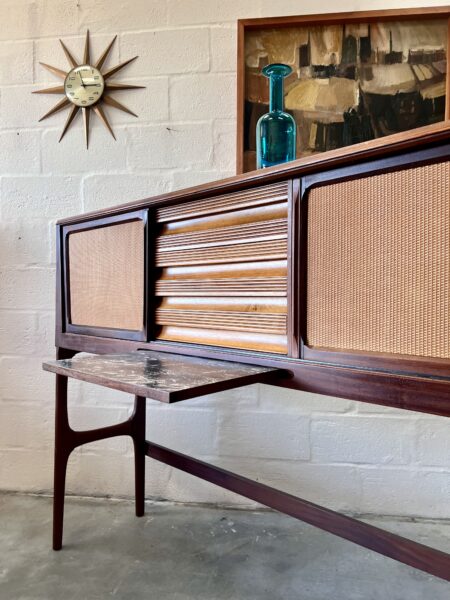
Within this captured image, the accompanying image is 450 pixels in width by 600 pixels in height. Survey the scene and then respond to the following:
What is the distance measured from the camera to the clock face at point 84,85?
1.84 metres

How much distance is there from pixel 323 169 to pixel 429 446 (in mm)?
1249

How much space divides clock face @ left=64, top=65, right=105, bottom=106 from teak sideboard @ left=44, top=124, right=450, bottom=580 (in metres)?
0.77

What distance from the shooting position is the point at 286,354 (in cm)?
89

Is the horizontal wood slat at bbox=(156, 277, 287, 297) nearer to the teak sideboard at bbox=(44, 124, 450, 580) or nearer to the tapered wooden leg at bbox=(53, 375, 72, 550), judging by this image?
the teak sideboard at bbox=(44, 124, 450, 580)

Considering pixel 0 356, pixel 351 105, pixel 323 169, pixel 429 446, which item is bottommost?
pixel 429 446

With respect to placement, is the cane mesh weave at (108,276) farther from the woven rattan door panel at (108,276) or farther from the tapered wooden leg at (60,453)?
the tapered wooden leg at (60,453)

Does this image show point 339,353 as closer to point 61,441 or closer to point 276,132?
point 276,132

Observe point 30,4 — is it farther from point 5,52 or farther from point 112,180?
point 112,180

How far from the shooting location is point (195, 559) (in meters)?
1.47

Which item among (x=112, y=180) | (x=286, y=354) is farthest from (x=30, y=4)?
(x=286, y=354)

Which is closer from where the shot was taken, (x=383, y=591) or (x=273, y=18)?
(x=383, y=591)

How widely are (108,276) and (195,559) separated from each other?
93 cm

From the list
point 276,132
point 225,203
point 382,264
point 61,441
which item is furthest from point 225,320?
point 61,441

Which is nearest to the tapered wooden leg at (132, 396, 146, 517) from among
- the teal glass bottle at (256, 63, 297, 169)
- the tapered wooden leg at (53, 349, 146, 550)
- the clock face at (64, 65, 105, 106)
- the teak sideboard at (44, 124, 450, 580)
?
the tapered wooden leg at (53, 349, 146, 550)
